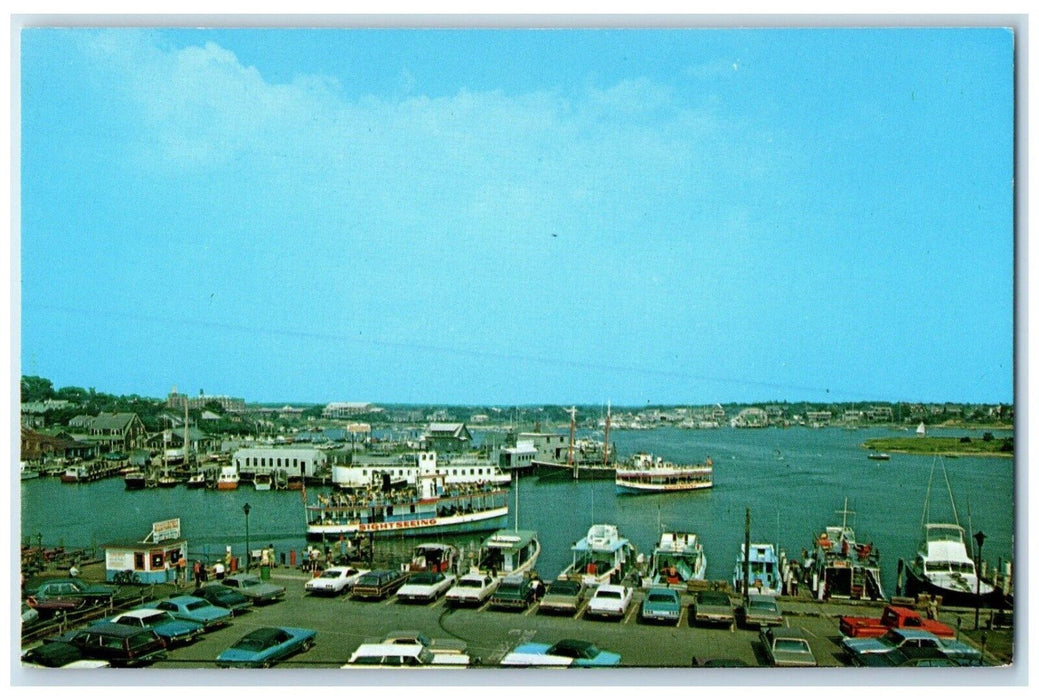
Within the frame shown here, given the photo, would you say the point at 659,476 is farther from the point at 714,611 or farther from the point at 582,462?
the point at 714,611

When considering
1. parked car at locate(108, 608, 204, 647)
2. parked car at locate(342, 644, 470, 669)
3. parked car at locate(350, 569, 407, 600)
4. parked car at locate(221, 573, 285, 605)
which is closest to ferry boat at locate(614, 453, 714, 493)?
parked car at locate(350, 569, 407, 600)

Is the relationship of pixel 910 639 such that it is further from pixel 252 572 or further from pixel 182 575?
pixel 182 575

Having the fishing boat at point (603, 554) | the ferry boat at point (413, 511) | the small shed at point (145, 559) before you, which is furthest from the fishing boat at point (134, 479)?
the fishing boat at point (603, 554)

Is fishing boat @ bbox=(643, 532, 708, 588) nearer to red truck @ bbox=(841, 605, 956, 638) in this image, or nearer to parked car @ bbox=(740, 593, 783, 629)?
parked car @ bbox=(740, 593, 783, 629)

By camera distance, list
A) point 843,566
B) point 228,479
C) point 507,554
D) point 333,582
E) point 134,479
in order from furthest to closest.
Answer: point 228,479
point 134,479
point 507,554
point 843,566
point 333,582

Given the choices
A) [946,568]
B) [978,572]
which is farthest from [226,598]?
[946,568]

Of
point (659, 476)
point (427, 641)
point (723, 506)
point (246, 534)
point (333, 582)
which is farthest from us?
point (659, 476)
